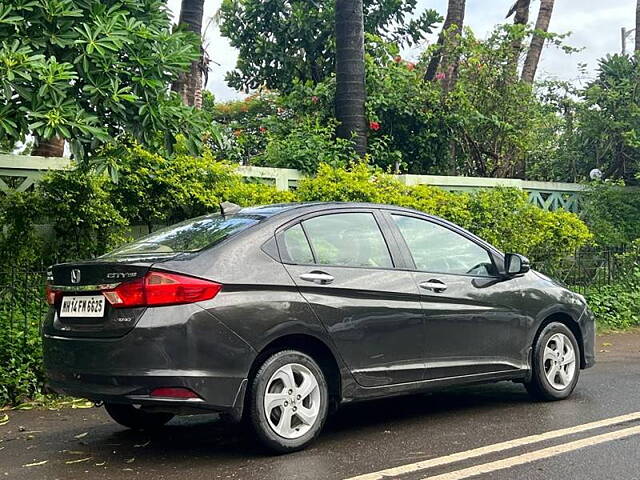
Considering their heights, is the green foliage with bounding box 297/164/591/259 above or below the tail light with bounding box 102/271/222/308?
above

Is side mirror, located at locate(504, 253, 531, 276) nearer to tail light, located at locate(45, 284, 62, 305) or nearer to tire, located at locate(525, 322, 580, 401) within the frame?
tire, located at locate(525, 322, 580, 401)

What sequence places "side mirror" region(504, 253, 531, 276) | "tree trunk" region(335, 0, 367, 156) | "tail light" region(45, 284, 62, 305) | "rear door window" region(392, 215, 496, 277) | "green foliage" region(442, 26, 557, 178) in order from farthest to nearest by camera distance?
"green foliage" region(442, 26, 557, 178) → "tree trunk" region(335, 0, 367, 156) → "side mirror" region(504, 253, 531, 276) → "rear door window" region(392, 215, 496, 277) → "tail light" region(45, 284, 62, 305)

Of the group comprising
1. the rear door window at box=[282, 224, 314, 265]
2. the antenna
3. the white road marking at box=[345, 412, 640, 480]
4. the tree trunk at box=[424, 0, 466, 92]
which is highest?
the tree trunk at box=[424, 0, 466, 92]

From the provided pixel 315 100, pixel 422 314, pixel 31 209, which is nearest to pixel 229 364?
pixel 422 314

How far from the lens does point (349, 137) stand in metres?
12.2

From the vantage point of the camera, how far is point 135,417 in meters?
5.78

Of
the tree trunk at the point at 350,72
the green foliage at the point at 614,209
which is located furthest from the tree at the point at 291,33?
the green foliage at the point at 614,209

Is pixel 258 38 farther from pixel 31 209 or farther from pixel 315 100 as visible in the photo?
pixel 31 209

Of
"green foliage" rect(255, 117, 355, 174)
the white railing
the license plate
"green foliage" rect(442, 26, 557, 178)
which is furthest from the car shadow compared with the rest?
"green foliage" rect(442, 26, 557, 178)

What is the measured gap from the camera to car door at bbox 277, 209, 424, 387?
17.2 ft

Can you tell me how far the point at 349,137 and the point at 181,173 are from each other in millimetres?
3917

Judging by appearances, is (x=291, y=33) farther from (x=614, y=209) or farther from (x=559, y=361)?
(x=559, y=361)

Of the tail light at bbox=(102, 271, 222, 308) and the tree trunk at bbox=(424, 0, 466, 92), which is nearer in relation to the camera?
the tail light at bbox=(102, 271, 222, 308)

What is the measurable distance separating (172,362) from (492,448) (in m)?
2.17
